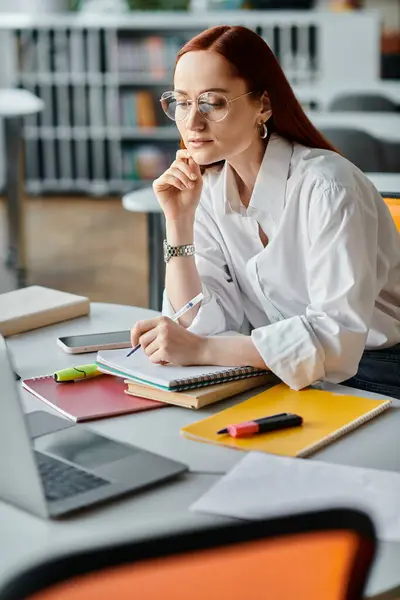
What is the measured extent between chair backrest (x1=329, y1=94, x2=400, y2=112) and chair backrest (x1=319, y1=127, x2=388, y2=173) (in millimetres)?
1219

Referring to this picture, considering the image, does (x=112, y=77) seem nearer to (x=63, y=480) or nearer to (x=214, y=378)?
(x=214, y=378)

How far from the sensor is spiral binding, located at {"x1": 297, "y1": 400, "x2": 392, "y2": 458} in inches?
49.4

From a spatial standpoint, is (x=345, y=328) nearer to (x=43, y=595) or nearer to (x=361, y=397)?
(x=361, y=397)

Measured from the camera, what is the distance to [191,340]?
1562mm

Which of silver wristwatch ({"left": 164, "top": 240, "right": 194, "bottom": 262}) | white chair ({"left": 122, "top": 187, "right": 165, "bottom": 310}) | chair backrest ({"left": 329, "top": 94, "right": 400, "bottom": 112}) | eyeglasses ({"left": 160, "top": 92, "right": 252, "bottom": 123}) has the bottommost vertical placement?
white chair ({"left": 122, "top": 187, "right": 165, "bottom": 310})

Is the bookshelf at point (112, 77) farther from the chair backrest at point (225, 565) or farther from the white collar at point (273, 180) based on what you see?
the chair backrest at point (225, 565)

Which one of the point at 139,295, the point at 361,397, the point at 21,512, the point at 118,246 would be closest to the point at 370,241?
the point at 361,397

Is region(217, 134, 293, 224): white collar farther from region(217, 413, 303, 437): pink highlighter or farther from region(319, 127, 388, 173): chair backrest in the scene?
region(319, 127, 388, 173): chair backrest

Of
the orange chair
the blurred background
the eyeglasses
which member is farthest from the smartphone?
the blurred background

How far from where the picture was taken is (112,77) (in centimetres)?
750

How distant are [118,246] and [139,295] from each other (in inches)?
49.6

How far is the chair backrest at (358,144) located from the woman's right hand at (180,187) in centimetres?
219

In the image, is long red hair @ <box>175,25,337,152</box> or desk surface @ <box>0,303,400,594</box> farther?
long red hair @ <box>175,25,337,152</box>

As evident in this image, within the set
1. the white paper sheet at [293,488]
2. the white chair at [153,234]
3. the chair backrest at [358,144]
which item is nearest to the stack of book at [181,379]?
the white paper sheet at [293,488]
